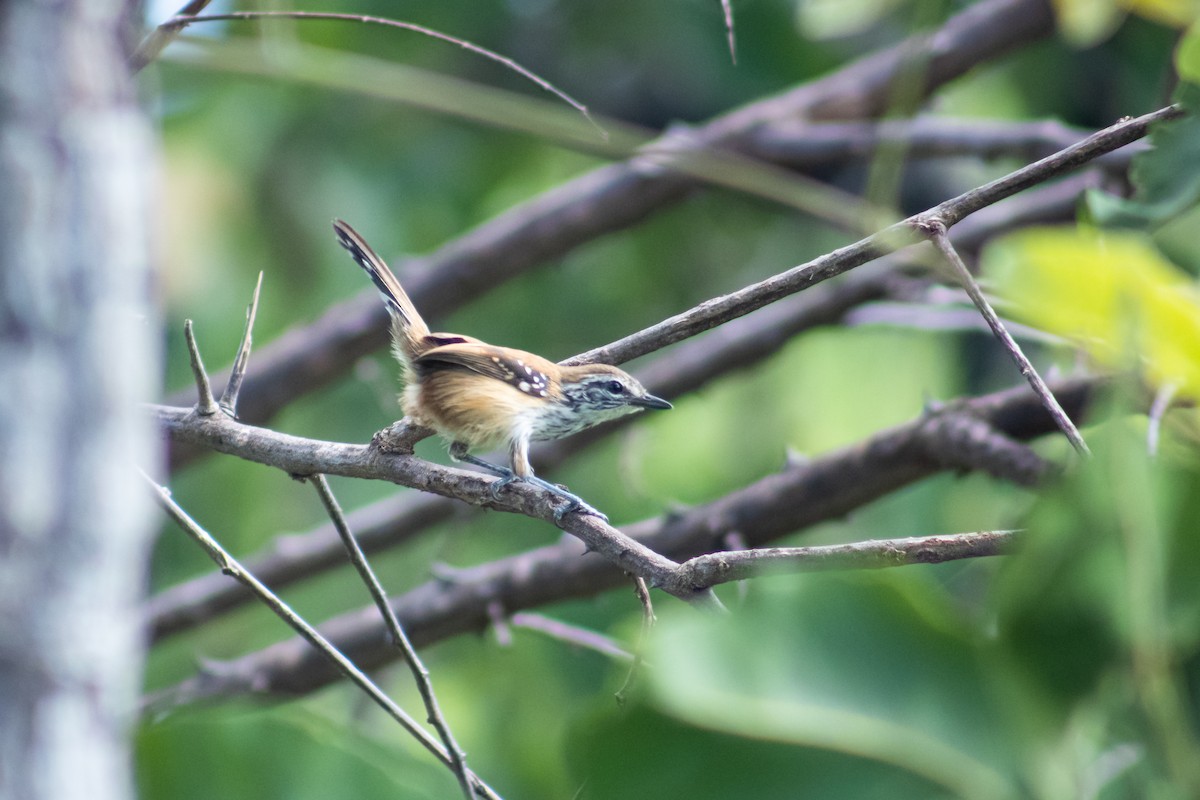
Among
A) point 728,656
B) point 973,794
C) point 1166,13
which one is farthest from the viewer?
point 1166,13

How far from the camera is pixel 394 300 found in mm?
3465

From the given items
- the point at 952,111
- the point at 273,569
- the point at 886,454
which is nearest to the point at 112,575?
the point at 886,454

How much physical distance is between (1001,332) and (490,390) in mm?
1577

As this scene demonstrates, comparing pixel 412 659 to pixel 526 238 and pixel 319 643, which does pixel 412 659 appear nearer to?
pixel 319 643

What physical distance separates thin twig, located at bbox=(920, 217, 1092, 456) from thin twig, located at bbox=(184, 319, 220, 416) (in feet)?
4.42

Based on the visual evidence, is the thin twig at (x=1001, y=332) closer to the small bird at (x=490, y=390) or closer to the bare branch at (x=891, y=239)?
the bare branch at (x=891, y=239)

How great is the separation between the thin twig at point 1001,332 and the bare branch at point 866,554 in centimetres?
22

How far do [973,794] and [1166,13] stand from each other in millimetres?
2960

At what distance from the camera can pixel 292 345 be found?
500 cm

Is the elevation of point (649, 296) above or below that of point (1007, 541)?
above

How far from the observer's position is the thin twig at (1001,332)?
5.92 feet

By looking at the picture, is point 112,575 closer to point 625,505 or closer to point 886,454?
point 886,454

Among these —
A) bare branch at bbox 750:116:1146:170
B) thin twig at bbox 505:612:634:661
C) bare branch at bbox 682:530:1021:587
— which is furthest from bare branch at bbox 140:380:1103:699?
bare branch at bbox 682:530:1021:587

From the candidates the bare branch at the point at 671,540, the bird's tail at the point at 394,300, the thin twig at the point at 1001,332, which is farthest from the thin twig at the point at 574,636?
the thin twig at the point at 1001,332
